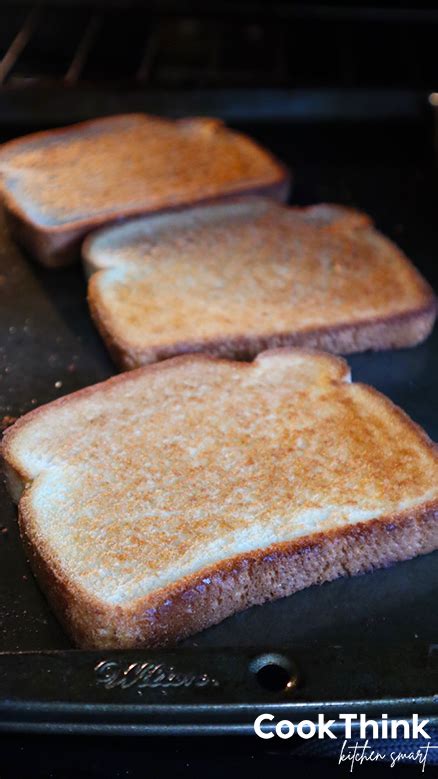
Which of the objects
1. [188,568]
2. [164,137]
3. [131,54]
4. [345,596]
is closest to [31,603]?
[188,568]

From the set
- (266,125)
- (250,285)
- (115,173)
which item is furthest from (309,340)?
(266,125)

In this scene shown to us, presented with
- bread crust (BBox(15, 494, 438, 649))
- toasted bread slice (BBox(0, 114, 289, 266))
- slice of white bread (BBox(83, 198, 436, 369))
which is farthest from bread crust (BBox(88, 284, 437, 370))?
bread crust (BBox(15, 494, 438, 649))

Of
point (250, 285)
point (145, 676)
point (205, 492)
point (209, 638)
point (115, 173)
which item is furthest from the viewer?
point (115, 173)

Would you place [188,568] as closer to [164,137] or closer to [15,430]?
[15,430]

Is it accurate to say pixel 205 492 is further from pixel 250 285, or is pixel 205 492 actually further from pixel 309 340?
pixel 250 285

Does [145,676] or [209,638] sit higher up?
[145,676]

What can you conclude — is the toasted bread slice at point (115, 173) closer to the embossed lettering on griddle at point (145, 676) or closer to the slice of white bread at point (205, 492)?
the slice of white bread at point (205, 492)
